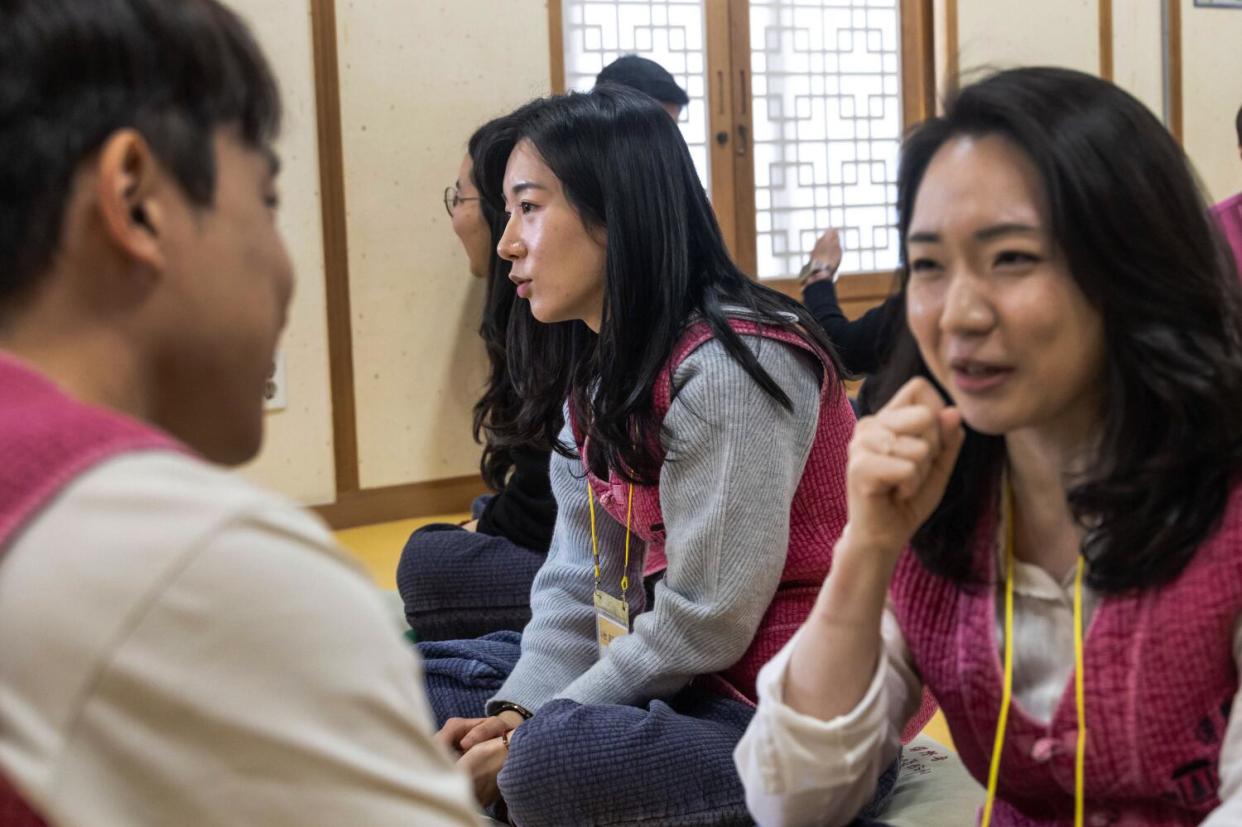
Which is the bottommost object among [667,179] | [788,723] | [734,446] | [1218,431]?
[788,723]

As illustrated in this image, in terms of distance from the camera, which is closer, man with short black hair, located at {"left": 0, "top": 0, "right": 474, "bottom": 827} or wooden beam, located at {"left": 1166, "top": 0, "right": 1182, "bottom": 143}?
man with short black hair, located at {"left": 0, "top": 0, "right": 474, "bottom": 827}

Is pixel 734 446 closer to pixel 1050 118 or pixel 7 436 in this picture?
pixel 1050 118

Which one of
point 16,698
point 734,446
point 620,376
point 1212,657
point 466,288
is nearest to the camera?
point 16,698

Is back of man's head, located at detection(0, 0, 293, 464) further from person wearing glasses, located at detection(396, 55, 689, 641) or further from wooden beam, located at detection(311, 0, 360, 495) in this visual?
wooden beam, located at detection(311, 0, 360, 495)

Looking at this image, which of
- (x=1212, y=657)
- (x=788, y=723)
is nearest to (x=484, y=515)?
(x=788, y=723)

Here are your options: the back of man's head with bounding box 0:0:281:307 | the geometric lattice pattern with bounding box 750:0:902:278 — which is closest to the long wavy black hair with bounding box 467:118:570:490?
the back of man's head with bounding box 0:0:281:307

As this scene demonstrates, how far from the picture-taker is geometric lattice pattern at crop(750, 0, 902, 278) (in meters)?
5.24

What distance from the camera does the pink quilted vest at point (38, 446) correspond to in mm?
569

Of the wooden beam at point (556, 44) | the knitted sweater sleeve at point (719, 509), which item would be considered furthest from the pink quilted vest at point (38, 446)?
the wooden beam at point (556, 44)

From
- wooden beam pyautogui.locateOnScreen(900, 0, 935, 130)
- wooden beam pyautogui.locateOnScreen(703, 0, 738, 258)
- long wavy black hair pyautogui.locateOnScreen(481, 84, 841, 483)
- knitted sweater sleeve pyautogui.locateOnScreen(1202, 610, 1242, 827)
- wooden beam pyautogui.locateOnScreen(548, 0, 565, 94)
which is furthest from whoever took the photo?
wooden beam pyautogui.locateOnScreen(900, 0, 935, 130)

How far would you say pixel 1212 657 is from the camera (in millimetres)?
1066

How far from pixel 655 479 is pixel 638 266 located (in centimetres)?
30

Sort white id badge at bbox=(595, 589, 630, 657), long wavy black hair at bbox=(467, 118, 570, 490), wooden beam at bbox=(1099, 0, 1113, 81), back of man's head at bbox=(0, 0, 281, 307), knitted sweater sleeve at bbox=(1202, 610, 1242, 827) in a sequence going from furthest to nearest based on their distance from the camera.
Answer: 1. wooden beam at bbox=(1099, 0, 1113, 81)
2. long wavy black hair at bbox=(467, 118, 570, 490)
3. white id badge at bbox=(595, 589, 630, 657)
4. knitted sweater sleeve at bbox=(1202, 610, 1242, 827)
5. back of man's head at bbox=(0, 0, 281, 307)

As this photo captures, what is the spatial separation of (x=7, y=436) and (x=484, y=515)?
2.35 metres
